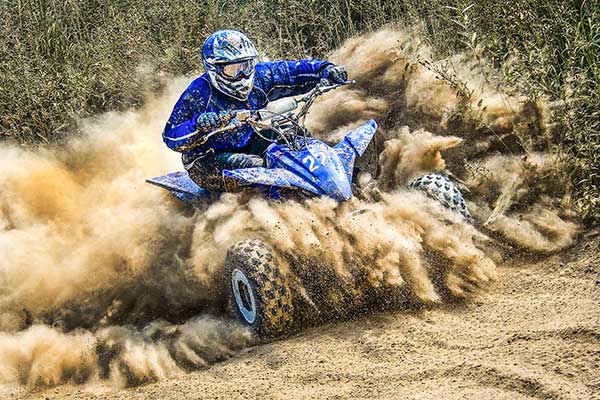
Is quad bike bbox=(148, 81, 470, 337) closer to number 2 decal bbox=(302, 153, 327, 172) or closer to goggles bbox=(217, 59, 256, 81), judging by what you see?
number 2 decal bbox=(302, 153, 327, 172)

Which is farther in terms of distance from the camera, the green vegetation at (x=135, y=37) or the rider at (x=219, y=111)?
the green vegetation at (x=135, y=37)

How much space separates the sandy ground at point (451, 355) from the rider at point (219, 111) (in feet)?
4.65

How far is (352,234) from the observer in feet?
16.3

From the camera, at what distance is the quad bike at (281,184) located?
488 centimetres

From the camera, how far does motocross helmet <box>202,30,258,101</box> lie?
5539 mm

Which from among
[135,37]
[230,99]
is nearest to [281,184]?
[230,99]

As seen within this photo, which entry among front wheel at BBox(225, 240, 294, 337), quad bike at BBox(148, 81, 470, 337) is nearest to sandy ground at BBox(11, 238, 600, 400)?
front wheel at BBox(225, 240, 294, 337)

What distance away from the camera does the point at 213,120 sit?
17.4ft

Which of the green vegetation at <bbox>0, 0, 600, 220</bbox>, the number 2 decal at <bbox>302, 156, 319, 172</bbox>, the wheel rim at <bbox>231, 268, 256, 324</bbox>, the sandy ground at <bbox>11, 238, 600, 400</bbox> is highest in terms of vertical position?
the green vegetation at <bbox>0, 0, 600, 220</bbox>

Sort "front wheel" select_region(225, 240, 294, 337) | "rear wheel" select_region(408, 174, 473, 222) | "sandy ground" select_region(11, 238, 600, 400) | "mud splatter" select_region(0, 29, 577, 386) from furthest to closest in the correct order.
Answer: "rear wheel" select_region(408, 174, 473, 222) → "mud splatter" select_region(0, 29, 577, 386) → "front wheel" select_region(225, 240, 294, 337) → "sandy ground" select_region(11, 238, 600, 400)

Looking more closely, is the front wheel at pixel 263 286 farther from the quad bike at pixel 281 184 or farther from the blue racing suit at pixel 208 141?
the blue racing suit at pixel 208 141

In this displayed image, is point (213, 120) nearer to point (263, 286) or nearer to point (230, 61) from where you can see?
point (230, 61)

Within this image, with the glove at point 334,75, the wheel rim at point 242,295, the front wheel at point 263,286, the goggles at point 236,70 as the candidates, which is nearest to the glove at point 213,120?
the goggles at point 236,70

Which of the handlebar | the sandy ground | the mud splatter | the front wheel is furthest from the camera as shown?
the handlebar
